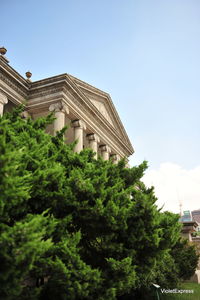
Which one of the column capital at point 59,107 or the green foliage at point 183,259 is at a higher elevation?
the column capital at point 59,107

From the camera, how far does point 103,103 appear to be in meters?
30.5

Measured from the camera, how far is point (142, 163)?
1171cm

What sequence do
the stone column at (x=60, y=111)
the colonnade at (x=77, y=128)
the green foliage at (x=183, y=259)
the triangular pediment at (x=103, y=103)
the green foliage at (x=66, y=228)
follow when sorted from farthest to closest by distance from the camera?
the triangular pediment at (x=103, y=103)
the stone column at (x=60, y=111)
the colonnade at (x=77, y=128)
the green foliage at (x=183, y=259)
the green foliage at (x=66, y=228)

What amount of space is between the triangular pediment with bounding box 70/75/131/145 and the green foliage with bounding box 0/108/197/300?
15.0m

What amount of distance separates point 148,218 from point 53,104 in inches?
580

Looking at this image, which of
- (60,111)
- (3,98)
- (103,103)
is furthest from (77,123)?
(103,103)

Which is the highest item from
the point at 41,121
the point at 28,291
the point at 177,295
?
the point at 41,121

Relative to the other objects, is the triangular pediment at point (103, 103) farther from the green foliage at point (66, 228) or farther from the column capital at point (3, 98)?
the green foliage at point (66, 228)

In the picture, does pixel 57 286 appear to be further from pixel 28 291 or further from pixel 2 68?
pixel 2 68

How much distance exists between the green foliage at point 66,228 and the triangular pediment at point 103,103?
15.0 metres

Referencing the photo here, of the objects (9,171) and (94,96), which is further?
(94,96)

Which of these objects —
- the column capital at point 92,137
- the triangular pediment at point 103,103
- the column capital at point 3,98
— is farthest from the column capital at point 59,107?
the column capital at point 92,137

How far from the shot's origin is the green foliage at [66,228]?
571 centimetres

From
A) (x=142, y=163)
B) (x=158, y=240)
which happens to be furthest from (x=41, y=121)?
(x=158, y=240)
